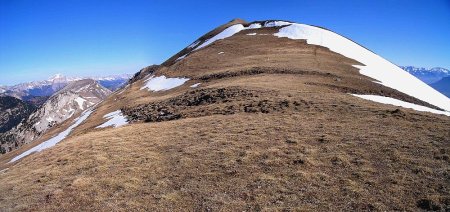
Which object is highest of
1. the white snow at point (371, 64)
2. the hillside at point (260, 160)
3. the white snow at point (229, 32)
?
the white snow at point (229, 32)

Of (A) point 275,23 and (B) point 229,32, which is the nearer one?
(A) point 275,23

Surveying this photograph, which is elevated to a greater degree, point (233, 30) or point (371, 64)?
point (233, 30)

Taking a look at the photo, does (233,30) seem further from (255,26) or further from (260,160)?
(260,160)

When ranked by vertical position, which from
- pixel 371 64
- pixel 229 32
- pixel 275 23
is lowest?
pixel 371 64

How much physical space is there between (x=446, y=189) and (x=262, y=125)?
1441 cm

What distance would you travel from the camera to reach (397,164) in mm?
16703

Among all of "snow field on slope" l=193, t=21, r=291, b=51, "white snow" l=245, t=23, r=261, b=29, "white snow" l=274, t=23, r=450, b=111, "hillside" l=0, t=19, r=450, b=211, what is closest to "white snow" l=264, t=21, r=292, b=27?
"snow field on slope" l=193, t=21, r=291, b=51

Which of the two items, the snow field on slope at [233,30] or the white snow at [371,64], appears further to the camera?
the snow field on slope at [233,30]

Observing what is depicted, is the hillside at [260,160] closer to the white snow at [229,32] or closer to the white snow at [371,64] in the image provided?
the white snow at [371,64]

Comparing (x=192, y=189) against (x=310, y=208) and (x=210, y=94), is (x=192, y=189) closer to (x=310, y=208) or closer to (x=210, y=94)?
(x=310, y=208)

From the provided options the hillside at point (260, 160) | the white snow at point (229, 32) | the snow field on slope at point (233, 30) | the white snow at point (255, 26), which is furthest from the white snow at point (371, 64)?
the white snow at point (229, 32)

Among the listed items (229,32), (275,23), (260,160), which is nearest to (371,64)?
(275,23)

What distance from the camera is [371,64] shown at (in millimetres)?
60250

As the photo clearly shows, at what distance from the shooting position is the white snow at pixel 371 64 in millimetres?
47156
